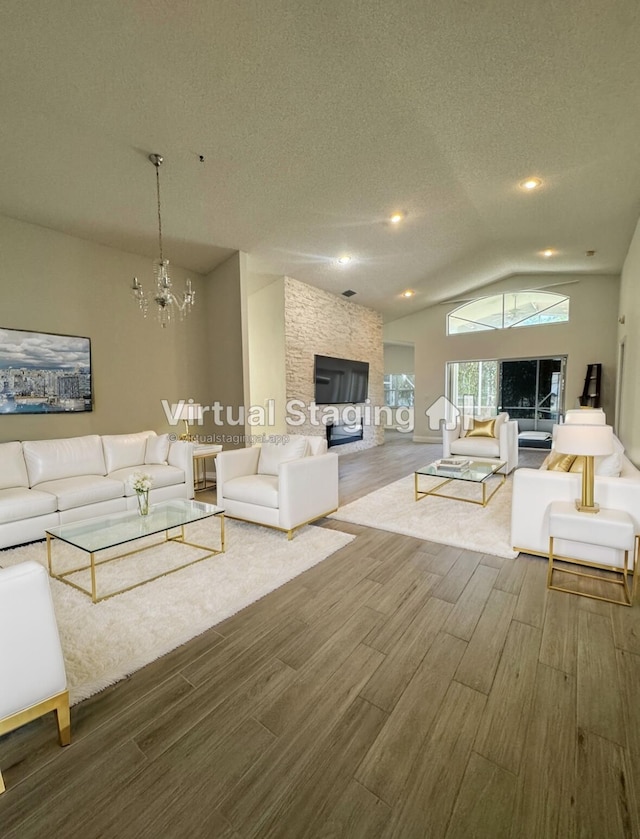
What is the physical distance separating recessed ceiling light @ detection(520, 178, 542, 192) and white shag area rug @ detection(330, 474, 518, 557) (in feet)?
11.1

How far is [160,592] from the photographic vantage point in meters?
2.32

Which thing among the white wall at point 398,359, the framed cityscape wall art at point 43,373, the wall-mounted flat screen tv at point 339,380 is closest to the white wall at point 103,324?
the framed cityscape wall art at point 43,373

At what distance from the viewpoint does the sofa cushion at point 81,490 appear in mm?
3242

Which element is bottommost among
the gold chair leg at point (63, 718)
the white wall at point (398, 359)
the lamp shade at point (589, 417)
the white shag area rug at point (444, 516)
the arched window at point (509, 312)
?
the white shag area rug at point (444, 516)

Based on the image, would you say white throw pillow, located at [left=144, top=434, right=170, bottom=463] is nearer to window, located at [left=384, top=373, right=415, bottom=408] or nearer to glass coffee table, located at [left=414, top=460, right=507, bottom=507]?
glass coffee table, located at [left=414, top=460, right=507, bottom=507]

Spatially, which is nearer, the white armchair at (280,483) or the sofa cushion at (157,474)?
the white armchair at (280,483)

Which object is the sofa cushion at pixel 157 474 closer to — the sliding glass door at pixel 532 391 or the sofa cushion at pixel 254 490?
the sofa cushion at pixel 254 490

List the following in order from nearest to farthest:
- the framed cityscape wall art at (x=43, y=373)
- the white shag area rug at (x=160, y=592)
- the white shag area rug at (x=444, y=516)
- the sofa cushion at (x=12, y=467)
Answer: the white shag area rug at (x=160, y=592) → the white shag area rug at (x=444, y=516) → the sofa cushion at (x=12, y=467) → the framed cityscape wall art at (x=43, y=373)

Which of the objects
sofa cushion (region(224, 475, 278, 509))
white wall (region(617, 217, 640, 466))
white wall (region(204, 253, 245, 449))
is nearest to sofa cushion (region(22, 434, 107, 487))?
sofa cushion (region(224, 475, 278, 509))

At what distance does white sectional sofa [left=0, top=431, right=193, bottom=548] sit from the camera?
3049mm

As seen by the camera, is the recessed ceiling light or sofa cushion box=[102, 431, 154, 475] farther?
sofa cushion box=[102, 431, 154, 475]

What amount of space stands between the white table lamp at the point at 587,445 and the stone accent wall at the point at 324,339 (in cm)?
447

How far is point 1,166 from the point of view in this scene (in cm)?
304

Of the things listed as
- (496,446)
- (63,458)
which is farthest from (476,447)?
(63,458)
